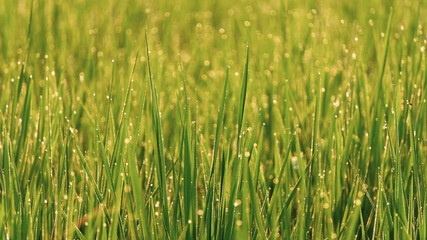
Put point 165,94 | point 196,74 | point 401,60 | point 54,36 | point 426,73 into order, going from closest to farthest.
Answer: point 426,73 → point 401,60 → point 165,94 → point 196,74 → point 54,36

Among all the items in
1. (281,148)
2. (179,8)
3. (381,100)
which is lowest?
(281,148)

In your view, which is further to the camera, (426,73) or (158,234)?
(426,73)

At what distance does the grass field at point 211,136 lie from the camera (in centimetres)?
101

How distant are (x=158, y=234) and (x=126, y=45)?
1.11 m

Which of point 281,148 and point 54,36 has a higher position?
point 54,36

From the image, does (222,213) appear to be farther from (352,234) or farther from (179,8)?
(179,8)

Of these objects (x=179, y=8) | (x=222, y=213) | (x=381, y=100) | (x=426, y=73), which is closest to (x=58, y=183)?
(x=222, y=213)

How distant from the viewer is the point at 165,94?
1.67m

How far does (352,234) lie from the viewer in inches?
38.7

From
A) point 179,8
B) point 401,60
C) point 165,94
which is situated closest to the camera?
point 401,60

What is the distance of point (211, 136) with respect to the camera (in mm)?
1460

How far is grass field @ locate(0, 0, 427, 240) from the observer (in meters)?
1.01

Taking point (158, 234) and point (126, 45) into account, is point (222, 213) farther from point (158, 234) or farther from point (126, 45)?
point (126, 45)

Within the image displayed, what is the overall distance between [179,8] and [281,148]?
54.0 inches
